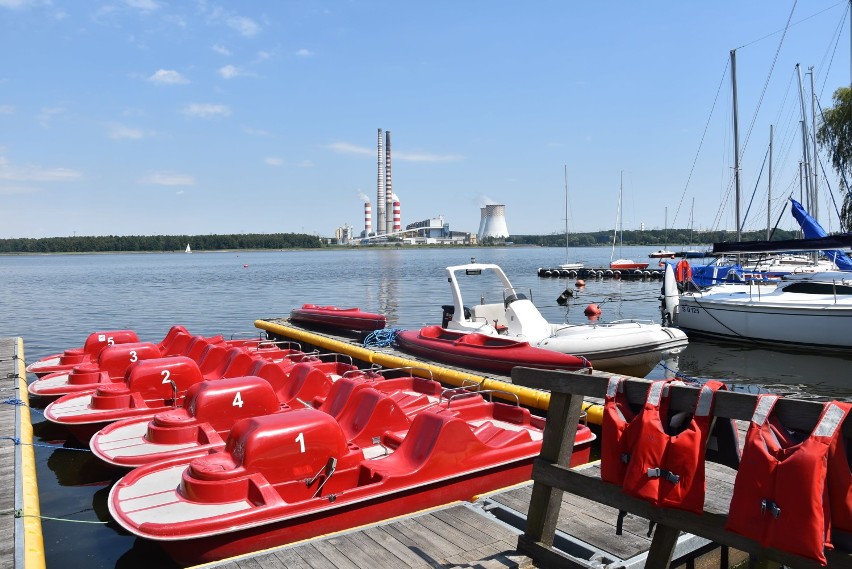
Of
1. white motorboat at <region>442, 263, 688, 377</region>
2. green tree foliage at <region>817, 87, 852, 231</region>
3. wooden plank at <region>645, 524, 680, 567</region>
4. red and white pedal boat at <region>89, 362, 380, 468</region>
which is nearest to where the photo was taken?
wooden plank at <region>645, 524, 680, 567</region>

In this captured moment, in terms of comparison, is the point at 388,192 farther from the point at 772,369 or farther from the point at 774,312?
the point at 772,369

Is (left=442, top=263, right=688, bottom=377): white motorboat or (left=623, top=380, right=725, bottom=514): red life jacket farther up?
(left=623, top=380, right=725, bottom=514): red life jacket

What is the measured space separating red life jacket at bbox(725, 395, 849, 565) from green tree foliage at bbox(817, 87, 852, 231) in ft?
126

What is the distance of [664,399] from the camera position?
3.69 m

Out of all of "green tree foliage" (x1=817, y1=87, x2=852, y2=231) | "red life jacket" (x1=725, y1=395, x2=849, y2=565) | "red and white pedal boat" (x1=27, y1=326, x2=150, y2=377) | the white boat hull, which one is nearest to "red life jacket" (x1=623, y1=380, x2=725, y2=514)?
"red life jacket" (x1=725, y1=395, x2=849, y2=565)

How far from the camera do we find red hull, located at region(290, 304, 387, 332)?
18.1 meters

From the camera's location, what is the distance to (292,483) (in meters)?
6.41

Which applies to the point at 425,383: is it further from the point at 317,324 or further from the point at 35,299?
the point at 35,299

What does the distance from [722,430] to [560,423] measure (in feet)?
3.20

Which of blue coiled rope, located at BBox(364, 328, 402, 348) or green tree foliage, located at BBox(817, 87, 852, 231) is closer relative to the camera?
blue coiled rope, located at BBox(364, 328, 402, 348)

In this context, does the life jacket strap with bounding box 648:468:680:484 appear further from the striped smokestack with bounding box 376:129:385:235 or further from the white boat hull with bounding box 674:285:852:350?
the striped smokestack with bounding box 376:129:385:235

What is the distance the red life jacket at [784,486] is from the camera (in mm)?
2979

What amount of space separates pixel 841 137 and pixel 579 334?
29433 millimetres

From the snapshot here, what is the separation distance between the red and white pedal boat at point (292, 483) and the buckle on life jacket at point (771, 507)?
413 centimetres
